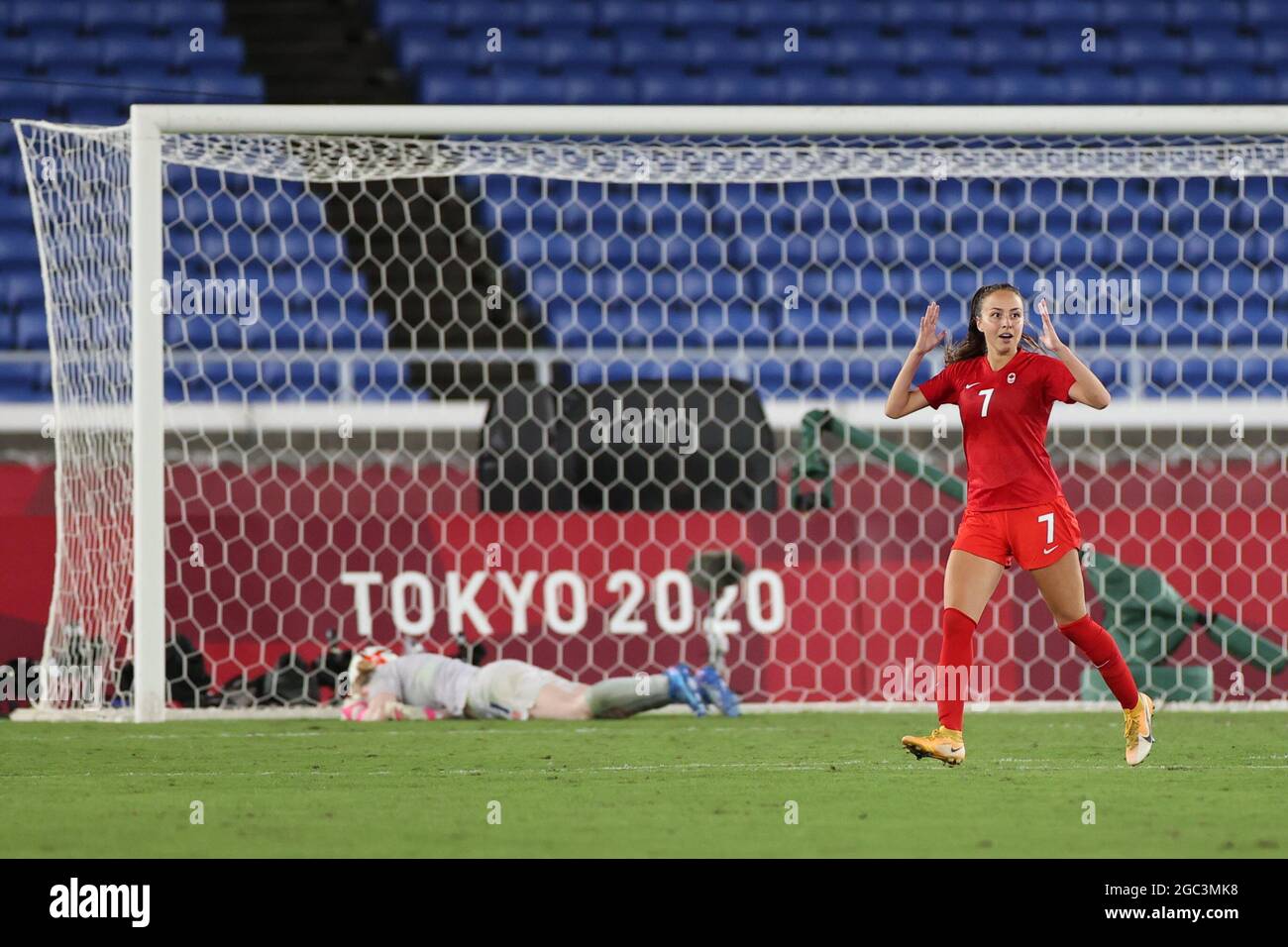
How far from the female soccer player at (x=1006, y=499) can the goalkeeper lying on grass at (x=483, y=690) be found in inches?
67.8

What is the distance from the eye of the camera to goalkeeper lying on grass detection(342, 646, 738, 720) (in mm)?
5535

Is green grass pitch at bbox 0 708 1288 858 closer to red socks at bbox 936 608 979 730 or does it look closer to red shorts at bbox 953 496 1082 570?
red socks at bbox 936 608 979 730

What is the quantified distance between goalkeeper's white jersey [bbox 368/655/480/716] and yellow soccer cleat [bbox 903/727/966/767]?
2042 millimetres

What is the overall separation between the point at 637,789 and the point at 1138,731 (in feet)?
4.00

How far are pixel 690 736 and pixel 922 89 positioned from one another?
6.12 m

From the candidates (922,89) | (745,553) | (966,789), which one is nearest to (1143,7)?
(922,89)

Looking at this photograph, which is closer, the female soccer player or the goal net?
the female soccer player

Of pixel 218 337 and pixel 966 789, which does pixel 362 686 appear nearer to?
pixel 966 789

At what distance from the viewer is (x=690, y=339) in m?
8.89

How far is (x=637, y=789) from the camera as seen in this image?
374 centimetres
